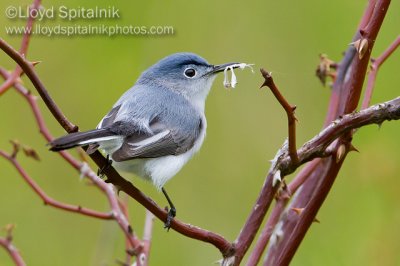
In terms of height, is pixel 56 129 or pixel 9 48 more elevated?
pixel 9 48

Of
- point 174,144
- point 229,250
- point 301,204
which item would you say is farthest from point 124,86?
Result: point 229,250

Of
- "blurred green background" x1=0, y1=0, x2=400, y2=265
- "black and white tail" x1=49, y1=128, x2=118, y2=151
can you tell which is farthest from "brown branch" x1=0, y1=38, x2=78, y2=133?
"blurred green background" x1=0, y1=0, x2=400, y2=265

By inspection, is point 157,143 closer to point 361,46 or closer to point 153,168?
point 153,168

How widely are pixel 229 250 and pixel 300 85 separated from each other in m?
2.40

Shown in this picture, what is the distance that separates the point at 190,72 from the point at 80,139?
1.38 meters

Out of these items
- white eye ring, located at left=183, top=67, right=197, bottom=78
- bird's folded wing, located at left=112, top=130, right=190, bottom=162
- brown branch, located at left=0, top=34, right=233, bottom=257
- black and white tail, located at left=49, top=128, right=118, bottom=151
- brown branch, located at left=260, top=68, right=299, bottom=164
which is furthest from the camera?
white eye ring, located at left=183, top=67, right=197, bottom=78

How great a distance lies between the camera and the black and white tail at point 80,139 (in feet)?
5.15

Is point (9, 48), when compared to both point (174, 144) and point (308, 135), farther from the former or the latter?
point (308, 135)

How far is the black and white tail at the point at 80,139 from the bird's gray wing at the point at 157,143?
0.22ft

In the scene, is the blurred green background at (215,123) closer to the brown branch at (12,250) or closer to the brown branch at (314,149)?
the brown branch at (12,250)

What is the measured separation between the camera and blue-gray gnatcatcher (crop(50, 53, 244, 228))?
2.19m

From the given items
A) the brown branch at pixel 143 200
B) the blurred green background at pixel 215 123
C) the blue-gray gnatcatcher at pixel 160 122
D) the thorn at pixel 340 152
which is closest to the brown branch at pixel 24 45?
the blue-gray gnatcatcher at pixel 160 122

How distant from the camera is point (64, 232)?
3805mm

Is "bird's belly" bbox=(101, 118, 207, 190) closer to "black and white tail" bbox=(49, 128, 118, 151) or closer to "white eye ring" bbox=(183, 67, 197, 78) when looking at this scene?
"black and white tail" bbox=(49, 128, 118, 151)
